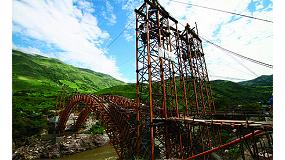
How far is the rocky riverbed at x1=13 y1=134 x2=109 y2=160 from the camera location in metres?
25.3

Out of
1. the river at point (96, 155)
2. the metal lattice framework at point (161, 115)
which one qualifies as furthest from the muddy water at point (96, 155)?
the metal lattice framework at point (161, 115)

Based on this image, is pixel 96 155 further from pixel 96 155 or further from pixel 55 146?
pixel 55 146

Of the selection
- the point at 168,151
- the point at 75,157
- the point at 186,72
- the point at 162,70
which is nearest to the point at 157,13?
the point at 162,70

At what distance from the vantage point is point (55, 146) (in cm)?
2673

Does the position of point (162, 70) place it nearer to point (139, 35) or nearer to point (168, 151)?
point (139, 35)

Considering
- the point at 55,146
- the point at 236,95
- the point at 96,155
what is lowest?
the point at 96,155

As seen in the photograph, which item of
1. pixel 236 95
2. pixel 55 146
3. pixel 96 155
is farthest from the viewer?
pixel 236 95

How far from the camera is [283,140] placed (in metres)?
4.06

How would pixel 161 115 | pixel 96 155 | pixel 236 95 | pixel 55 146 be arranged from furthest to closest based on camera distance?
pixel 236 95
pixel 55 146
pixel 96 155
pixel 161 115

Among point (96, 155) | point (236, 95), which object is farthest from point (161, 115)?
point (236, 95)

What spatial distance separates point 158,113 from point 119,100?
36.3 ft

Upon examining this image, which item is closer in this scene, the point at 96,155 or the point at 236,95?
the point at 96,155

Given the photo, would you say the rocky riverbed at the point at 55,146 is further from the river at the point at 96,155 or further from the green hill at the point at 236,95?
the green hill at the point at 236,95

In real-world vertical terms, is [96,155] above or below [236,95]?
below
